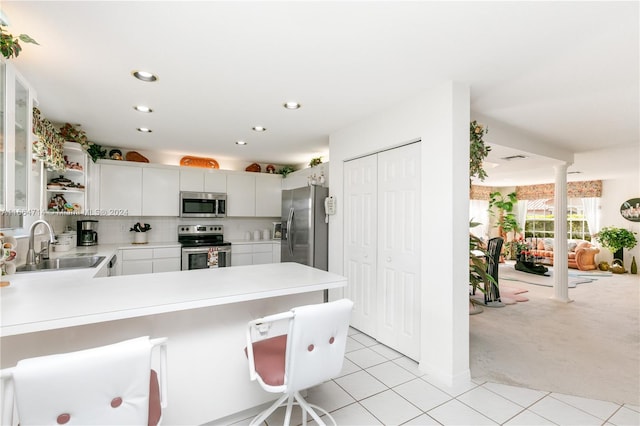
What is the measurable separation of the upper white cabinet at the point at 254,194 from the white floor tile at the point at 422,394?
4.07 metres

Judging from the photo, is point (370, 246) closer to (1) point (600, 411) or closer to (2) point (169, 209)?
(1) point (600, 411)

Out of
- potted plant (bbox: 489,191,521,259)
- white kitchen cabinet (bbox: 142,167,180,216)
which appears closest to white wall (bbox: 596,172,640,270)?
potted plant (bbox: 489,191,521,259)

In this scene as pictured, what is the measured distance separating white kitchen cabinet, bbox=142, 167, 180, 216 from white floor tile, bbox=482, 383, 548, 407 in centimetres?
482

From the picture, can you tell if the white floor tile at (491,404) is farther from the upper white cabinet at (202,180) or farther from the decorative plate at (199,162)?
the decorative plate at (199,162)

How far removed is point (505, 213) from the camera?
10000mm

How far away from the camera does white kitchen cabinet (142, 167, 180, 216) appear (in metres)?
4.75

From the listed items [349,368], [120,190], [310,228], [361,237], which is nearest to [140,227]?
[120,190]

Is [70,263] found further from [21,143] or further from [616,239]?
[616,239]

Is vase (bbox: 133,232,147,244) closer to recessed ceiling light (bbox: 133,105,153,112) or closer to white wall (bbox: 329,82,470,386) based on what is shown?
recessed ceiling light (bbox: 133,105,153,112)

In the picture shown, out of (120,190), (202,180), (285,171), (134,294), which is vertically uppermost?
(285,171)

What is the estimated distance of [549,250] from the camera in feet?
28.8

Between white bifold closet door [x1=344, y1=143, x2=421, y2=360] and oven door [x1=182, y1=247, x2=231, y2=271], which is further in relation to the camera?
oven door [x1=182, y1=247, x2=231, y2=271]

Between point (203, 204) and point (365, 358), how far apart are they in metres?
3.72

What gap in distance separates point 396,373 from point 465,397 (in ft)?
1.78
